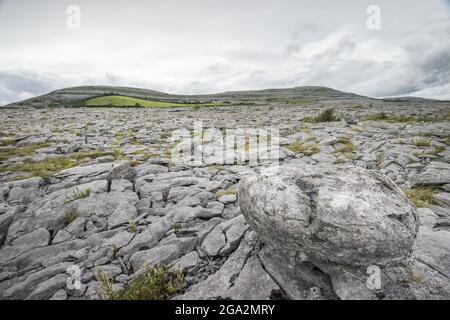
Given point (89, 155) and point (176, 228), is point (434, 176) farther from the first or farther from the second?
point (89, 155)

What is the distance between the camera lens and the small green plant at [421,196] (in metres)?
6.47

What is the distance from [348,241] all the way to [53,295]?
5168 mm

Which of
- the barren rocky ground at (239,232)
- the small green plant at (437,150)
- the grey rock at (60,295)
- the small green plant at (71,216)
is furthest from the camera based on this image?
the small green plant at (437,150)

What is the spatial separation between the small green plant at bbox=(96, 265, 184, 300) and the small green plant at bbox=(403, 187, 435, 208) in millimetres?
6974

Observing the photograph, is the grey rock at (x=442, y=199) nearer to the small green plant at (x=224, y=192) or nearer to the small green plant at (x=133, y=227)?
the small green plant at (x=224, y=192)

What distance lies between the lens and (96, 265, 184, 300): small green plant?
12.2 ft

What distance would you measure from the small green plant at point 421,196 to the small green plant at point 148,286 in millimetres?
6974

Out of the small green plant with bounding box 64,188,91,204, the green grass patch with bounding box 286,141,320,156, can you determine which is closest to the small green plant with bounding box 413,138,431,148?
the green grass patch with bounding box 286,141,320,156

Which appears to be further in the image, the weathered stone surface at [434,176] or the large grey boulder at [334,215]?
the weathered stone surface at [434,176]

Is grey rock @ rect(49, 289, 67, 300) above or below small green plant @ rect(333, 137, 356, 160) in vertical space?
below

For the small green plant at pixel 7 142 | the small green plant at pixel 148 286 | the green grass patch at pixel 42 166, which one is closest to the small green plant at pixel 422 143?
the small green plant at pixel 148 286

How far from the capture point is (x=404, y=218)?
354 cm

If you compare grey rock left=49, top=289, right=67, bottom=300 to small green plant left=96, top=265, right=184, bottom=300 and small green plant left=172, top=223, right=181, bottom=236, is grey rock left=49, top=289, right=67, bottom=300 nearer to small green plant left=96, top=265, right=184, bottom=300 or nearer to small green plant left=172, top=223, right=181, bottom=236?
small green plant left=96, top=265, right=184, bottom=300
